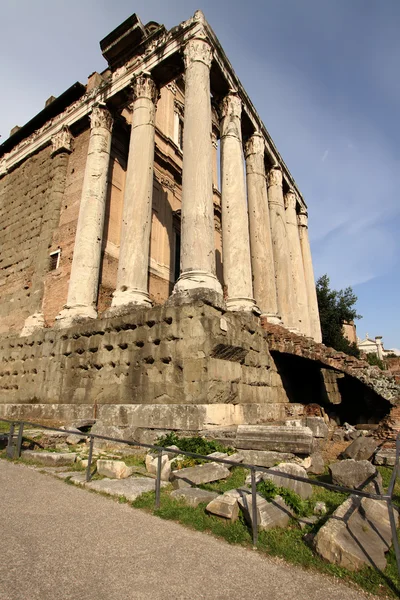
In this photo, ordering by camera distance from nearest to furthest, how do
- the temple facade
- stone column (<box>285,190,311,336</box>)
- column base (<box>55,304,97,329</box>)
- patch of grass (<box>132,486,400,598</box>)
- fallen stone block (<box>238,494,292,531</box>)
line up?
patch of grass (<box>132,486,400,598</box>)
fallen stone block (<box>238,494,292,531</box>)
the temple facade
column base (<box>55,304,97,329</box>)
stone column (<box>285,190,311,336</box>)

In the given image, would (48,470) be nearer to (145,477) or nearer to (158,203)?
(145,477)

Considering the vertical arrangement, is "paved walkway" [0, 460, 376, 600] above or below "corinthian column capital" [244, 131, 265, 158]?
below

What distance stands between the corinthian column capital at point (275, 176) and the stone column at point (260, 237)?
228cm

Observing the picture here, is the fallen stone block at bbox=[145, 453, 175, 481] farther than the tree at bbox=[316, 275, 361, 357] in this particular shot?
No

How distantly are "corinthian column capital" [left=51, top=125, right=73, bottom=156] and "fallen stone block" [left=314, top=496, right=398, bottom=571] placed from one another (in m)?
16.4

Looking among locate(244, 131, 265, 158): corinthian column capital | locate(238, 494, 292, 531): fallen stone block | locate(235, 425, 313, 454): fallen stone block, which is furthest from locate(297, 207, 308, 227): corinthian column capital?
locate(238, 494, 292, 531): fallen stone block

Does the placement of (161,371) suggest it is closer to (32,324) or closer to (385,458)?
(385,458)

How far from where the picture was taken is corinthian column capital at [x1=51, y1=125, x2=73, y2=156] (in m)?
15.3

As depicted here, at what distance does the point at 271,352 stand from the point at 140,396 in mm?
4324

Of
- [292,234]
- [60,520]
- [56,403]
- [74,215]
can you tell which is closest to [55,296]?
[74,215]

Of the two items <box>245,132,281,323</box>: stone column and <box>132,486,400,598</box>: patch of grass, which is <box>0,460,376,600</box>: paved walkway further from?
<box>245,132,281,323</box>: stone column

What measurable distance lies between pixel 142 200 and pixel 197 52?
199 inches

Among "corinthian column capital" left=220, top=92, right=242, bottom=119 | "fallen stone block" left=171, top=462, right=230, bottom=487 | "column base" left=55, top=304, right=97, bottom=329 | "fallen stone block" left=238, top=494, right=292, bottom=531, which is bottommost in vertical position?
"fallen stone block" left=238, top=494, right=292, bottom=531

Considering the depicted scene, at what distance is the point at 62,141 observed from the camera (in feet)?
50.6
